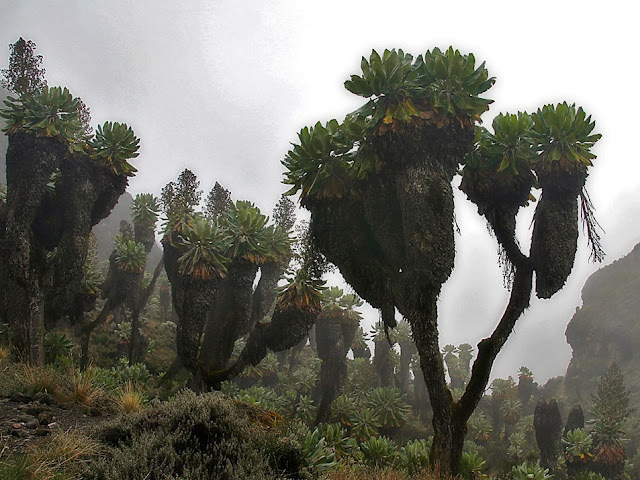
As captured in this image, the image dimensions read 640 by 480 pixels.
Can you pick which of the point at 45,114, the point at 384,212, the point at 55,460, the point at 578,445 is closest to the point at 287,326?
the point at 384,212

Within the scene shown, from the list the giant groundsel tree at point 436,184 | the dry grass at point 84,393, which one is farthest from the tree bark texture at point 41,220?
the giant groundsel tree at point 436,184

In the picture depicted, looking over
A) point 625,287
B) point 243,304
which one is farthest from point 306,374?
point 625,287

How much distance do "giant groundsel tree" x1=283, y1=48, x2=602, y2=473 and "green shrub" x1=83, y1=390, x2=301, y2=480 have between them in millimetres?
4255

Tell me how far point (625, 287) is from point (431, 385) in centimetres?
5719

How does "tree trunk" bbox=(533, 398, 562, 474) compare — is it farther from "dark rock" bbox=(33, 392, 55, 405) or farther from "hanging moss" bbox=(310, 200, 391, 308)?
"dark rock" bbox=(33, 392, 55, 405)

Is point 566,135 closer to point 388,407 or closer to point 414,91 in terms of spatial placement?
point 414,91

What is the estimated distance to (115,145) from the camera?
15.3 meters

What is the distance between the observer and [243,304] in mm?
16109

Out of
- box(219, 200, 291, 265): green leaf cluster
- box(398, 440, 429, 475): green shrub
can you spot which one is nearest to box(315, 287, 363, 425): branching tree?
box(219, 200, 291, 265): green leaf cluster

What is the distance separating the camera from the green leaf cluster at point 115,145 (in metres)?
15.2

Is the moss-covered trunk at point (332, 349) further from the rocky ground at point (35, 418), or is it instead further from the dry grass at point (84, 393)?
the rocky ground at point (35, 418)

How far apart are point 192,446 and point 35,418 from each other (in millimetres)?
4171

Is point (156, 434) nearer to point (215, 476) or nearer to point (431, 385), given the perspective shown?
point (215, 476)

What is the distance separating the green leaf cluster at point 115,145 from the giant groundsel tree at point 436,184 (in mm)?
8074
